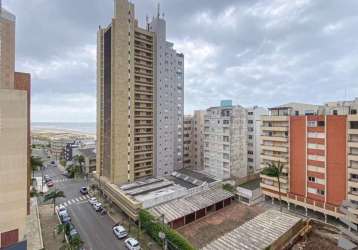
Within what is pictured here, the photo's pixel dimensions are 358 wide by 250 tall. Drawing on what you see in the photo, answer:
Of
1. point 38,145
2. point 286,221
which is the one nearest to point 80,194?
point 286,221

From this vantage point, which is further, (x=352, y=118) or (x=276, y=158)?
(x=276, y=158)

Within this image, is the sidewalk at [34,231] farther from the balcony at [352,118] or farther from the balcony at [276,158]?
the balcony at [352,118]

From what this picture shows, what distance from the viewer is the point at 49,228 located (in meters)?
36.5

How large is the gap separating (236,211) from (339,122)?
2501cm

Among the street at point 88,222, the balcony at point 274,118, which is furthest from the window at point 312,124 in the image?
the street at point 88,222

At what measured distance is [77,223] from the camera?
38.4m

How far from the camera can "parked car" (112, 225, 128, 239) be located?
33.4m

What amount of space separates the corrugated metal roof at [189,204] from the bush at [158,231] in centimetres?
204

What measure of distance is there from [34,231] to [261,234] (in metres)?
35.9

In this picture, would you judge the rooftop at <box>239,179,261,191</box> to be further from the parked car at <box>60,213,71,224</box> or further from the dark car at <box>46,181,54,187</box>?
the dark car at <box>46,181,54,187</box>

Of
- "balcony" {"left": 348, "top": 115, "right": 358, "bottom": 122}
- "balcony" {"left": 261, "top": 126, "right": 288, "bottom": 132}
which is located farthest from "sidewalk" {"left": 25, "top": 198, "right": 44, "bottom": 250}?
"balcony" {"left": 348, "top": 115, "right": 358, "bottom": 122}

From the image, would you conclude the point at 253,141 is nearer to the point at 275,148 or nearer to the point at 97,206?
the point at 275,148

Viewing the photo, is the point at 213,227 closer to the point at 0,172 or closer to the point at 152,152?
the point at 152,152

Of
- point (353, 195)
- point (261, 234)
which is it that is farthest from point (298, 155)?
point (261, 234)
